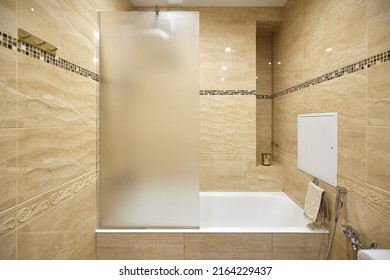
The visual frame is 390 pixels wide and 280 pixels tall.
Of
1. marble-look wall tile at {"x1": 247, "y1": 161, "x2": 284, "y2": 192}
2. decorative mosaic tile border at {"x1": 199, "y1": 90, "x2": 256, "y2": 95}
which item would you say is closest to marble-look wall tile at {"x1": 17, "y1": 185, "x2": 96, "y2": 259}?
decorative mosaic tile border at {"x1": 199, "y1": 90, "x2": 256, "y2": 95}

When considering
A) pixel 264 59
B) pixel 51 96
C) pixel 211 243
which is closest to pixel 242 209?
pixel 211 243

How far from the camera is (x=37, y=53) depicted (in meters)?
0.82

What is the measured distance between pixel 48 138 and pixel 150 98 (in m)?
0.55

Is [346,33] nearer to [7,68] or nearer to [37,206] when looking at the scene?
[7,68]

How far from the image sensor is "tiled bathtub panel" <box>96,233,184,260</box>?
50.9 inches

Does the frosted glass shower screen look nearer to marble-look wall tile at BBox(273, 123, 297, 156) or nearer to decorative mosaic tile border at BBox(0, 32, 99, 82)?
decorative mosaic tile border at BBox(0, 32, 99, 82)

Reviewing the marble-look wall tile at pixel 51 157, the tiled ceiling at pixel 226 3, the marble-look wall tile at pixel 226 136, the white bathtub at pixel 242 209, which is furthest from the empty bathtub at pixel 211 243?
the tiled ceiling at pixel 226 3

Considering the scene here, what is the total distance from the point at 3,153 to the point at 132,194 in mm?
713

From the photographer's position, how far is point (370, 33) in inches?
37.4

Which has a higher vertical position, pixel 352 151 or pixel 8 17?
Result: pixel 8 17

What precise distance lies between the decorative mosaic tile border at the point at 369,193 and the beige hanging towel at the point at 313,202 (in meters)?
0.21

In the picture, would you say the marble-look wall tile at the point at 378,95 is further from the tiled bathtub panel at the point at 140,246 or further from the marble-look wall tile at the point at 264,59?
the marble-look wall tile at the point at 264,59

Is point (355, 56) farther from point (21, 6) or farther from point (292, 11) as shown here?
point (21, 6)

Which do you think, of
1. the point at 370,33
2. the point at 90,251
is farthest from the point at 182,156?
the point at 370,33
